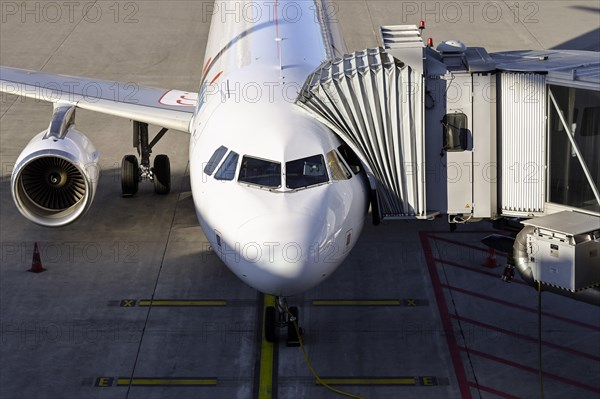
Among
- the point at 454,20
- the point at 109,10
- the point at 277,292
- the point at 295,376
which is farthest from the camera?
the point at 109,10

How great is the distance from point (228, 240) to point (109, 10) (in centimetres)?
2799

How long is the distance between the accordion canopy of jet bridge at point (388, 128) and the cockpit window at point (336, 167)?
305mm

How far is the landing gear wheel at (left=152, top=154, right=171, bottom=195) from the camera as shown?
24938mm

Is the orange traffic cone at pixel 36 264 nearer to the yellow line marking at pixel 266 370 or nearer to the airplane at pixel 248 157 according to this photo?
the airplane at pixel 248 157

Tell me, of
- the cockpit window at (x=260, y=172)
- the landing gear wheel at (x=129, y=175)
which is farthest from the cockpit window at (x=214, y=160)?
the landing gear wheel at (x=129, y=175)

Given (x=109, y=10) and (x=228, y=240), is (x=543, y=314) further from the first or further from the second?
(x=109, y=10)

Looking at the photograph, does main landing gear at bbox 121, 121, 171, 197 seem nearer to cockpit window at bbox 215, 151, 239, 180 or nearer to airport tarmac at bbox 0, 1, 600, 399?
airport tarmac at bbox 0, 1, 600, 399

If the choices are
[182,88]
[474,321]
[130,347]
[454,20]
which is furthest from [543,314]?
[454,20]

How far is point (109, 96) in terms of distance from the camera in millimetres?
24531

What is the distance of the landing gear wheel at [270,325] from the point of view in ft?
60.7


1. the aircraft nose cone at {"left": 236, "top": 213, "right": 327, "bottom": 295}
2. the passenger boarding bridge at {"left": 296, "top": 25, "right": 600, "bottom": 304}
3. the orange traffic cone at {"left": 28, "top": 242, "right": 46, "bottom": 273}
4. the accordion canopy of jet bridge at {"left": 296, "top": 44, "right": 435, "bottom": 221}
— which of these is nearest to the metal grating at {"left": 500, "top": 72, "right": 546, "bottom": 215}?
the passenger boarding bridge at {"left": 296, "top": 25, "right": 600, "bottom": 304}

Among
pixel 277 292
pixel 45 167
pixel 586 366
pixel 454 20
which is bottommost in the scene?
pixel 586 366

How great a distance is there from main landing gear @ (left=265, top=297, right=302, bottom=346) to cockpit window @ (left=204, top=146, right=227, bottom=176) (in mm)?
2525

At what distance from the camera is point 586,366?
18.1 m
